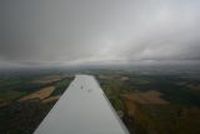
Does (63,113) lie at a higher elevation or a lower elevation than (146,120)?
higher

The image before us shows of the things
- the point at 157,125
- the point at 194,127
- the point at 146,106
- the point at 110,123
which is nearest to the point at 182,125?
the point at 194,127

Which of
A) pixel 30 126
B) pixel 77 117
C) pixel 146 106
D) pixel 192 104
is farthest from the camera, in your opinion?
pixel 192 104

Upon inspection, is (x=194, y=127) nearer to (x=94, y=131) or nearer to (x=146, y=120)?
(x=146, y=120)

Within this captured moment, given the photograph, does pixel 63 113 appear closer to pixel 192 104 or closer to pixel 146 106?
pixel 146 106

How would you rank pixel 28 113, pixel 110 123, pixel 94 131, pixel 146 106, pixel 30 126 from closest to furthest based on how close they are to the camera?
1. pixel 94 131
2. pixel 110 123
3. pixel 30 126
4. pixel 28 113
5. pixel 146 106

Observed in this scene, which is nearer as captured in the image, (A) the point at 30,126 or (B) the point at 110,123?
(B) the point at 110,123

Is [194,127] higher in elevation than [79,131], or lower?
lower

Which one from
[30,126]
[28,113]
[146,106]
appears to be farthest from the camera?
[146,106]

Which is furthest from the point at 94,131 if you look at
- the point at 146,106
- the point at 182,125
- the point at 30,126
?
the point at 146,106

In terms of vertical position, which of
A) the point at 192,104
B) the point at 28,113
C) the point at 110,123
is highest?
the point at 110,123
